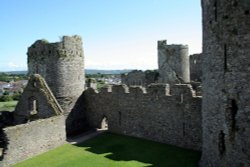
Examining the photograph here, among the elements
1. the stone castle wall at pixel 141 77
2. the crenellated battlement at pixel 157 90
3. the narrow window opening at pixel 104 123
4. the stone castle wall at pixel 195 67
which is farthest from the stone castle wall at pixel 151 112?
the stone castle wall at pixel 195 67

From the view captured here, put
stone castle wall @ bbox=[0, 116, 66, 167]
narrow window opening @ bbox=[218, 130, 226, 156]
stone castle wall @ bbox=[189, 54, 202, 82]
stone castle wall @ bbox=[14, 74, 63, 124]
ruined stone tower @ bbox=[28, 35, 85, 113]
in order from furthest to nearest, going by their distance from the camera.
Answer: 1. stone castle wall @ bbox=[189, 54, 202, 82]
2. ruined stone tower @ bbox=[28, 35, 85, 113]
3. stone castle wall @ bbox=[14, 74, 63, 124]
4. stone castle wall @ bbox=[0, 116, 66, 167]
5. narrow window opening @ bbox=[218, 130, 226, 156]

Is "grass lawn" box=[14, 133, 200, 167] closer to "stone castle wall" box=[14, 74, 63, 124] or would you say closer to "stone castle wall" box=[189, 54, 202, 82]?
"stone castle wall" box=[14, 74, 63, 124]

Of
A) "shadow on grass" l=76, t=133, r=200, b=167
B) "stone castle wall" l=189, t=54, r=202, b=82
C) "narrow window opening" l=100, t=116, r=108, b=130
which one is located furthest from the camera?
"stone castle wall" l=189, t=54, r=202, b=82

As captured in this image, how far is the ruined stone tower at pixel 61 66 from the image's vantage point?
86.5ft

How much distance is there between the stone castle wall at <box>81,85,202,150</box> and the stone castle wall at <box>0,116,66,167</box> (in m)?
4.00

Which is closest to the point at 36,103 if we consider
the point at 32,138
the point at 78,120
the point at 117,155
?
the point at 78,120

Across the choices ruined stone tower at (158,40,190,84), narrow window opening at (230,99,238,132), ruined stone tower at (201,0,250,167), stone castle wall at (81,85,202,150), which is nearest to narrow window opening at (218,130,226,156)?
ruined stone tower at (201,0,250,167)

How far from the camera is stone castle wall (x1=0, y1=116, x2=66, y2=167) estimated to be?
20094mm

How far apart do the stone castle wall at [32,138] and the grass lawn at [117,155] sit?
0.51 m

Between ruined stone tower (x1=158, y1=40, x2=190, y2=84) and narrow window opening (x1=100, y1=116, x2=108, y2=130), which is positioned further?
ruined stone tower (x1=158, y1=40, x2=190, y2=84)

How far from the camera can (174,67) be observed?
3531 cm

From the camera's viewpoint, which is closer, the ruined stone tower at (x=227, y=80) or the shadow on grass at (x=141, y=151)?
the ruined stone tower at (x=227, y=80)

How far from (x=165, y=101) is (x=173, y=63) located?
14.2 meters

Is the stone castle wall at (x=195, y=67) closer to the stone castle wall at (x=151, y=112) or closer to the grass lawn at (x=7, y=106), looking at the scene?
the stone castle wall at (x=151, y=112)
